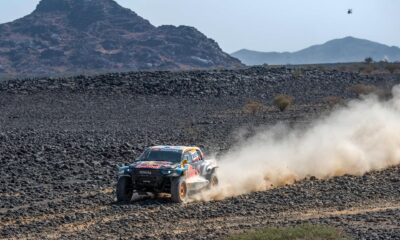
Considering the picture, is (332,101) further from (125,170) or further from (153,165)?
(125,170)

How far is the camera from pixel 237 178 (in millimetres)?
25344

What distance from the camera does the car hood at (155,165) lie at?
68.8 ft

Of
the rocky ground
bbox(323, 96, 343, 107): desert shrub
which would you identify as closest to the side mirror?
the rocky ground

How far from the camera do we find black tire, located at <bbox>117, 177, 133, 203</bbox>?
68.2 ft

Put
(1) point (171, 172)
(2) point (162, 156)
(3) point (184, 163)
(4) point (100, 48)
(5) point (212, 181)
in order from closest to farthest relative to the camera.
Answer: (1) point (171, 172) → (3) point (184, 163) → (2) point (162, 156) → (5) point (212, 181) → (4) point (100, 48)

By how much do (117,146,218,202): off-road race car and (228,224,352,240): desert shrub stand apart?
531 centimetres

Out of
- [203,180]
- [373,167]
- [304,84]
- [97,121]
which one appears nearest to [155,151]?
[203,180]

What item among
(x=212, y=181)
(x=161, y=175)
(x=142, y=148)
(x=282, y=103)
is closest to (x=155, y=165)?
(x=161, y=175)

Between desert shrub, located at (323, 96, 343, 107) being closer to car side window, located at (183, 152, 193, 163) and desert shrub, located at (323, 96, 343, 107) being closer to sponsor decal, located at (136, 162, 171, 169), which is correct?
car side window, located at (183, 152, 193, 163)

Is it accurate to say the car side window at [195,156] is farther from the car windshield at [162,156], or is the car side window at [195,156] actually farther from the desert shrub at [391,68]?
the desert shrub at [391,68]

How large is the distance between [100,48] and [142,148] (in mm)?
148682

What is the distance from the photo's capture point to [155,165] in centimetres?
2112

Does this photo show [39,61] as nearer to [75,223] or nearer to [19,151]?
[19,151]

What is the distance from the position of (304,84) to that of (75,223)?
197 feet
